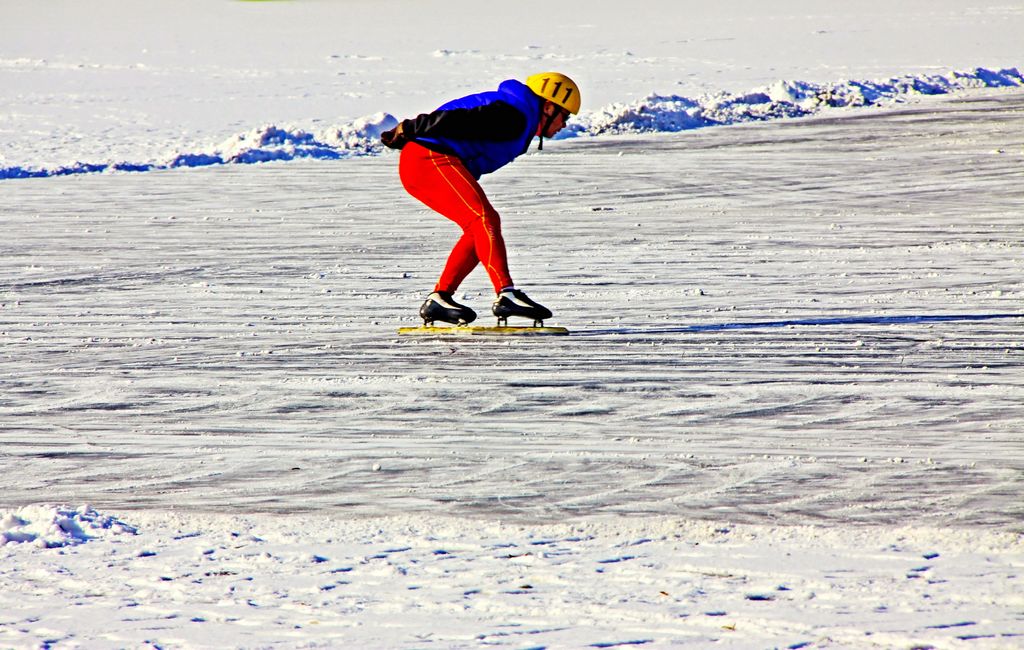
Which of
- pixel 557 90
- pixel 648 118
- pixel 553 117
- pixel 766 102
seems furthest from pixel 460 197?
pixel 766 102

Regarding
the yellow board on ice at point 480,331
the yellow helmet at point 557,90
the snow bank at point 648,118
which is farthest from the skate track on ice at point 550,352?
the snow bank at point 648,118

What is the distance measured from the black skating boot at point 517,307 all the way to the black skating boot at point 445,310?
199mm

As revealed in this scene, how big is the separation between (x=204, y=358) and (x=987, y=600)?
437cm

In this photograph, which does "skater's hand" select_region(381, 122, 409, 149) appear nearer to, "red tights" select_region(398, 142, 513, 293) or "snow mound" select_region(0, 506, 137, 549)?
"red tights" select_region(398, 142, 513, 293)

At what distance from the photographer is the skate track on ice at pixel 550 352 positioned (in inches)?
183

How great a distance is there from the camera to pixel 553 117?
691cm

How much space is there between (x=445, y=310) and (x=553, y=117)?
3.89 feet

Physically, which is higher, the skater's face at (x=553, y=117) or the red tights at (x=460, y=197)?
the skater's face at (x=553, y=117)

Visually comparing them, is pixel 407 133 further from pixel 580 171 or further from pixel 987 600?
pixel 580 171

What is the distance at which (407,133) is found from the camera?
7020 millimetres

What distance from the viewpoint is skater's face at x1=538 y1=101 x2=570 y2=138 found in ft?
22.6

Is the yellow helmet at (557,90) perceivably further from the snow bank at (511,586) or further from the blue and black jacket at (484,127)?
the snow bank at (511,586)

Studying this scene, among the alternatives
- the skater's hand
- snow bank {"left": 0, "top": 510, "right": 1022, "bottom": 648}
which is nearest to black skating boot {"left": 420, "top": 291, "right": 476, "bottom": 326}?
the skater's hand

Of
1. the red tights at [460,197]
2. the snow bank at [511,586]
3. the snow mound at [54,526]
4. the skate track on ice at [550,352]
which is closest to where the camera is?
the snow bank at [511,586]
